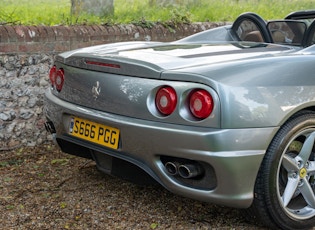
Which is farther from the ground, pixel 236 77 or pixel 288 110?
pixel 236 77

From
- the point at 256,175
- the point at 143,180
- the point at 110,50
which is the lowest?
the point at 143,180

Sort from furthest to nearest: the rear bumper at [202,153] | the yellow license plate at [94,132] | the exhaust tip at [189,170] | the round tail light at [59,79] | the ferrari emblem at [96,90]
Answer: the round tail light at [59,79] → the ferrari emblem at [96,90] → the yellow license plate at [94,132] → the exhaust tip at [189,170] → the rear bumper at [202,153]

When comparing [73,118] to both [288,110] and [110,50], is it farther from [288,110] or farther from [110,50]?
[288,110]

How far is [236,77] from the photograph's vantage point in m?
2.84

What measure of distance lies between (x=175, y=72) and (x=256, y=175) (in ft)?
2.49

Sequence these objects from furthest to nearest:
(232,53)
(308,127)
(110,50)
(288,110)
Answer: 1. (110,50)
2. (232,53)
3. (308,127)
4. (288,110)

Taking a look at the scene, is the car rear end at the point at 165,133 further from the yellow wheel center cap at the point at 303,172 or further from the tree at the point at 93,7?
Result: the tree at the point at 93,7

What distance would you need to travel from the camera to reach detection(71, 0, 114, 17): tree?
287 inches

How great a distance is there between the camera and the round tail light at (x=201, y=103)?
2770mm

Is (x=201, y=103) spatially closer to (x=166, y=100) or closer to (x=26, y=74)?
(x=166, y=100)

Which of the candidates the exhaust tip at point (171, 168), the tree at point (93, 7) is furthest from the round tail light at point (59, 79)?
the tree at point (93, 7)

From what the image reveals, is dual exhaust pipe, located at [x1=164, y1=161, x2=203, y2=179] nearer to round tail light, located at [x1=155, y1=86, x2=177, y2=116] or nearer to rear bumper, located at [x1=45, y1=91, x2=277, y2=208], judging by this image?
rear bumper, located at [x1=45, y1=91, x2=277, y2=208]

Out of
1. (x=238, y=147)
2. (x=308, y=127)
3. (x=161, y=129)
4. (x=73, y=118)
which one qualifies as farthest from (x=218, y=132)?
(x=73, y=118)

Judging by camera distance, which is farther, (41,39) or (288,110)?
(41,39)
